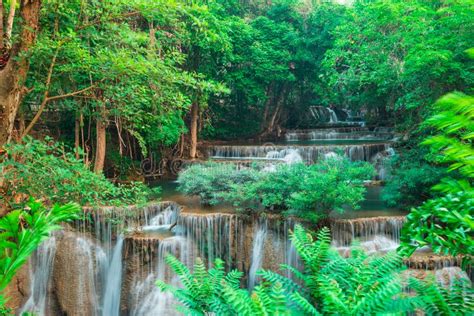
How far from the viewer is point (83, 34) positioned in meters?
6.15

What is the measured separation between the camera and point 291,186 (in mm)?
9070

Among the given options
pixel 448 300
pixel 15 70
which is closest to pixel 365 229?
pixel 448 300

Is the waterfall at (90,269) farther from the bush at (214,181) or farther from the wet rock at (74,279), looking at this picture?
the bush at (214,181)

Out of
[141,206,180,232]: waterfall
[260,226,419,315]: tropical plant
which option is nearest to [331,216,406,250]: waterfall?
[141,206,180,232]: waterfall

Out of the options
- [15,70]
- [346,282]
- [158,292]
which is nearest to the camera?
[346,282]

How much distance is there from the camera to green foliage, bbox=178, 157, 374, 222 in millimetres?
8477

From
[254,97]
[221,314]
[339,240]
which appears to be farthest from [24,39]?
[254,97]

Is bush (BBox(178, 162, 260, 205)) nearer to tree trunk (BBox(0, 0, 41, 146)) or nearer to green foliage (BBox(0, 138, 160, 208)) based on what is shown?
green foliage (BBox(0, 138, 160, 208))

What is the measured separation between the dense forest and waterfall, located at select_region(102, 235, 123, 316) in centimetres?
3

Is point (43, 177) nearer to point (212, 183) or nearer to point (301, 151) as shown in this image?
point (212, 183)

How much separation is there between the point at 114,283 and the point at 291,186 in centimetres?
470

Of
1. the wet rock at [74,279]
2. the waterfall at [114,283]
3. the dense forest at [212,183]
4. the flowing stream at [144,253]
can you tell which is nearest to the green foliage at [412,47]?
the dense forest at [212,183]

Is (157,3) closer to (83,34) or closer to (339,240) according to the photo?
(83,34)

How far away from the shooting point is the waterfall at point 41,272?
8.75 metres
